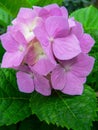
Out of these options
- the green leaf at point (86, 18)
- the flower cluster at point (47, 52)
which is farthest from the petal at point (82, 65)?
the green leaf at point (86, 18)

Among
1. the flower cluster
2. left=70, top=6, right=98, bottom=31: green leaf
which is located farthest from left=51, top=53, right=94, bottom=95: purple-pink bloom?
left=70, top=6, right=98, bottom=31: green leaf

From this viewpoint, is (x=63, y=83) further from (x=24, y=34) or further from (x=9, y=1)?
(x=9, y=1)

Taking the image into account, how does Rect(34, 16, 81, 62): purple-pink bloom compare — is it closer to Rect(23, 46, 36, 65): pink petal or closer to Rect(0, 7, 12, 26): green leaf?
Rect(23, 46, 36, 65): pink petal

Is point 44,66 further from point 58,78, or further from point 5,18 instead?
point 5,18

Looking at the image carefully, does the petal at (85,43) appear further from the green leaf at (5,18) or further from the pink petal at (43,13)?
the green leaf at (5,18)

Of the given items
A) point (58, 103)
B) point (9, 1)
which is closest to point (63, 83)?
point (58, 103)

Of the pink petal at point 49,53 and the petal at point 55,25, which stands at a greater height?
the petal at point 55,25
